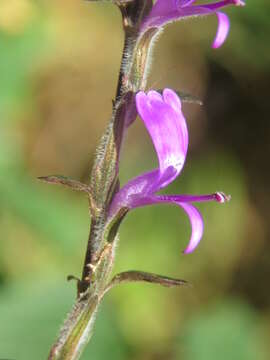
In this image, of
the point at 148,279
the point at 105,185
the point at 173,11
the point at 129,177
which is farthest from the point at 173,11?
the point at 129,177

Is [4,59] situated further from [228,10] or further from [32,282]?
[228,10]

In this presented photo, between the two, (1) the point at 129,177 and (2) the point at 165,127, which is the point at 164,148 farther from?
(1) the point at 129,177

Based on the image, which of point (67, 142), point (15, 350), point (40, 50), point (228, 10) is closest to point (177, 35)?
point (228, 10)

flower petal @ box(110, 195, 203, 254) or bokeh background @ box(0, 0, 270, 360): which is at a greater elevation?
flower petal @ box(110, 195, 203, 254)

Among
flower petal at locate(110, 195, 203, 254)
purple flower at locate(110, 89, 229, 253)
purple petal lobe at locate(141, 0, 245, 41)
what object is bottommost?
flower petal at locate(110, 195, 203, 254)

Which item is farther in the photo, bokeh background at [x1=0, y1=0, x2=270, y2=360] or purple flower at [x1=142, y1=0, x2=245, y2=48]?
bokeh background at [x1=0, y1=0, x2=270, y2=360]

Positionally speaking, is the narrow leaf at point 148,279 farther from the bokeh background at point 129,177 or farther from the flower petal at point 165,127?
the bokeh background at point 129,177

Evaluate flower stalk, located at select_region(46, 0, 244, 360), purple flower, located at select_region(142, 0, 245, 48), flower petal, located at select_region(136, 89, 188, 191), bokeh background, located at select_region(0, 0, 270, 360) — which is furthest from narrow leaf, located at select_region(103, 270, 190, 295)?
bokeh background, located at select_region(0, 0, 270, 360)

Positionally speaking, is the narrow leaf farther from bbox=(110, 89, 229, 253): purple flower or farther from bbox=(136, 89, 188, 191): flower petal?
bbox=(136, 89, 188, 191): flower petal
